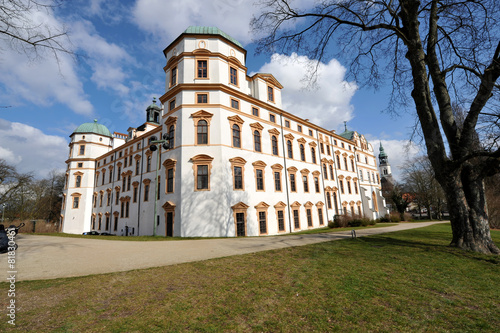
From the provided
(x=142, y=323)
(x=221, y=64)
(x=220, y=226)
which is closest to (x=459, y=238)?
(x=142, y=323)

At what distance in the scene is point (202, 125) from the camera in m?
20.0

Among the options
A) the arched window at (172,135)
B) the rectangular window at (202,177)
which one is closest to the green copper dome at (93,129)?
the arched window at (172,135)

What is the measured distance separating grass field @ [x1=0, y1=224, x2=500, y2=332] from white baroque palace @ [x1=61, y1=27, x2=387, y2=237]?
12545mm

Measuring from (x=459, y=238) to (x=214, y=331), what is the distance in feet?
35.3

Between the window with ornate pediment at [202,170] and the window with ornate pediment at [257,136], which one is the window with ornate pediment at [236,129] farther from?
the window with ornate pediment at [202,170]

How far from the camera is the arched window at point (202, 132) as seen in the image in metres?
19.8

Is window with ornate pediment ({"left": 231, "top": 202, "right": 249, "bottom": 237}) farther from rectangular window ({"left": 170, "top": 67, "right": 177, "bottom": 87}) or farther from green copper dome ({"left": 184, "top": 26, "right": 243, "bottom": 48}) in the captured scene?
green copper dome ({"left": 184, "top": 26, "right": 243, "bottom": 48})

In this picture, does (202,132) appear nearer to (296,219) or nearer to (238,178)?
(238,178)

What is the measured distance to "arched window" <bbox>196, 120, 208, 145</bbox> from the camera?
65.0ft

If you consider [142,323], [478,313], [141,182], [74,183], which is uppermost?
[74,183]

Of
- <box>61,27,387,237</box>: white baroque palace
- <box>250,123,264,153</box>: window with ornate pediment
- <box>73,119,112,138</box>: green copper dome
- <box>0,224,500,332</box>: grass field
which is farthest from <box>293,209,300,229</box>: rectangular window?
<box>73,119,112,138</box>: green copper dome

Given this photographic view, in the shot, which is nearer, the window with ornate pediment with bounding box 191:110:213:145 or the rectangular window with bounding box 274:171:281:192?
the window with ornate pediment with bounding box 191:110:213:145

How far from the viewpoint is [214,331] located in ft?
10.7

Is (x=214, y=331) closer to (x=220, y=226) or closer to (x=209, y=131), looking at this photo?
(x=220, y=226)
